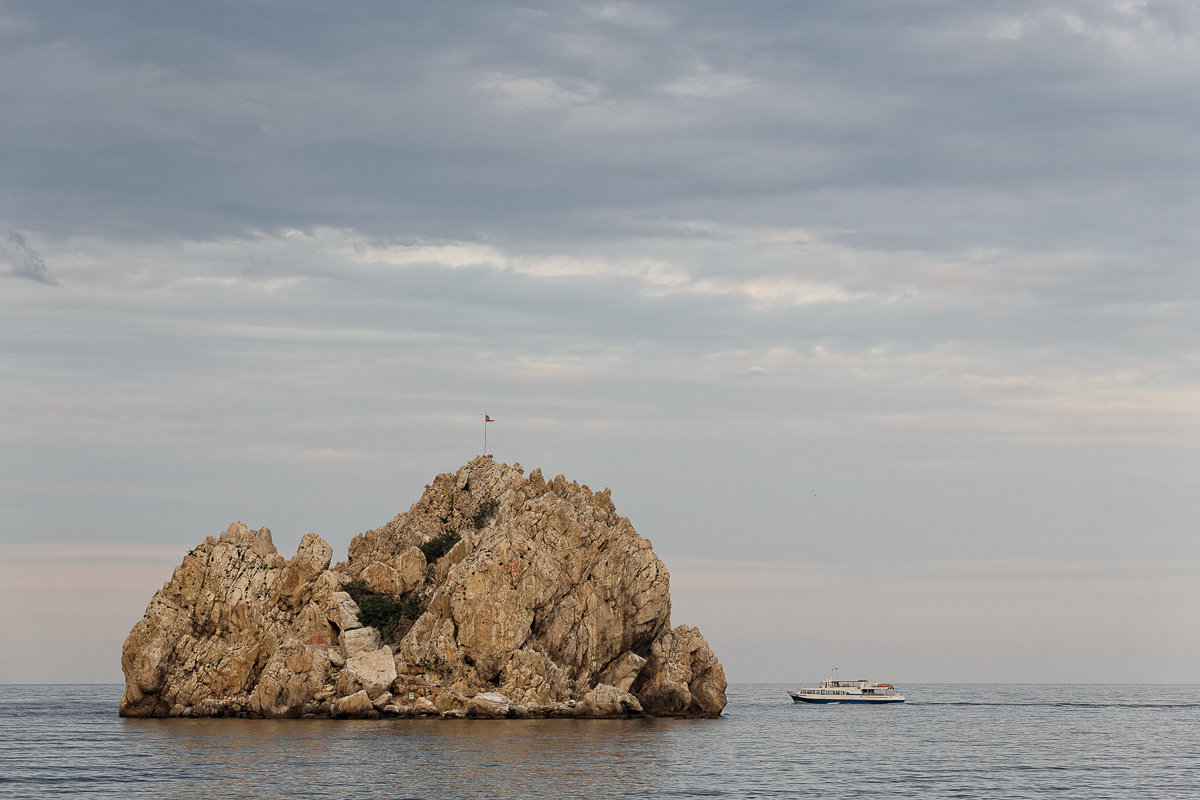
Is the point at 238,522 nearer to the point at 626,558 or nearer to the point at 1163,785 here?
the point at 626,558

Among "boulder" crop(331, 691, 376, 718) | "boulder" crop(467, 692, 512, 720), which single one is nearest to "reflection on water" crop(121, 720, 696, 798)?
"boulder" crop(467, 692, 512, 720)

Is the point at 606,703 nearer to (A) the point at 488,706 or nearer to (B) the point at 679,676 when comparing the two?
(B) the point at 679,676

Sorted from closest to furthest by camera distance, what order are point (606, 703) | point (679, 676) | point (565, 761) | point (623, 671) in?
point (565, 761)
point (606, 703)
point (623, 671)
point (679, 676)

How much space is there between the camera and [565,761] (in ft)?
312

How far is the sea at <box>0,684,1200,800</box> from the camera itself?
82.6 m

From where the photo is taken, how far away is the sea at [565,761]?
82.6m

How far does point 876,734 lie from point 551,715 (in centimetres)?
3913

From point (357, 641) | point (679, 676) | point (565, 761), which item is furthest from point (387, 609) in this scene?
point (565, 761)

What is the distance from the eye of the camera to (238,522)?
151 m

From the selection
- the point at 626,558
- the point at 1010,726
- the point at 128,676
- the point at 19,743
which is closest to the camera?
the point at 19,743

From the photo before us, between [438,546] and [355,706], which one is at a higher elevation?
[438,546]

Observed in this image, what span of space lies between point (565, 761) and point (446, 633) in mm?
45929

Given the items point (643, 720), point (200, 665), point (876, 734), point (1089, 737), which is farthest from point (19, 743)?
point (1089, 737)

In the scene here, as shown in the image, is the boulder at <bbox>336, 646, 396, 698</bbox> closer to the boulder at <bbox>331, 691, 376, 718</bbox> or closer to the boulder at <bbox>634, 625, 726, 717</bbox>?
the boulder at <bbox>331, 691, 376, 718</bbox>
